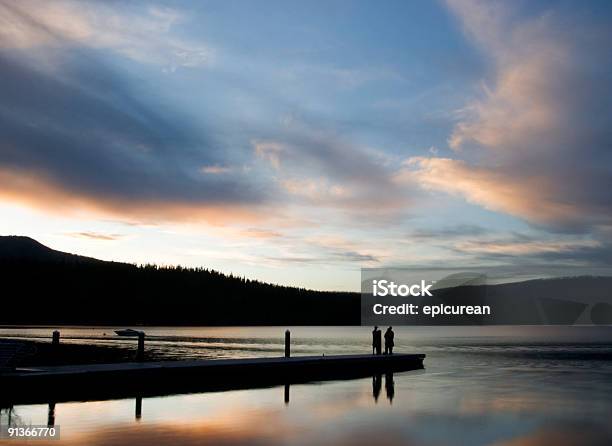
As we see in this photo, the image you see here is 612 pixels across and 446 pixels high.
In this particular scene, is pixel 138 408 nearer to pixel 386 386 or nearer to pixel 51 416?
pixel 51 416

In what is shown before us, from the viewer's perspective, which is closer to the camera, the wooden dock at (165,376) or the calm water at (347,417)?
the calm water at (347,417)

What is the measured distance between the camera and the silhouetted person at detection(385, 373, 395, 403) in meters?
34.6

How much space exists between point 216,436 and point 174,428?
1761 millimetres

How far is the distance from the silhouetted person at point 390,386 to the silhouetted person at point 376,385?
1.53ft

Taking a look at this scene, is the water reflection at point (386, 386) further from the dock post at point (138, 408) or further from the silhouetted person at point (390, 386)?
the dock post at point (138, 408)

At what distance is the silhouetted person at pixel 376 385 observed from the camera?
113 ft

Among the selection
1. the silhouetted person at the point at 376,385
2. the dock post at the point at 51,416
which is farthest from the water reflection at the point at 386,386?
the dock post at the point at 51,416

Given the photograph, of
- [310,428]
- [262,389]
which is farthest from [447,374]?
[310,428]

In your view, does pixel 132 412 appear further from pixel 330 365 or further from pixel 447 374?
pixel 447 374

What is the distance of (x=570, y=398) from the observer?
118 feet

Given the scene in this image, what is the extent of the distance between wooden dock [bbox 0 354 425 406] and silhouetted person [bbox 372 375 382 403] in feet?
3.99

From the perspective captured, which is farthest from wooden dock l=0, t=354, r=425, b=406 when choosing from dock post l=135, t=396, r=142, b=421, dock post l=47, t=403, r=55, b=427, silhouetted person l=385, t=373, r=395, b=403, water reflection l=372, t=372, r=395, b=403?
silhouetted person l=385, t=373, r=395, b=403

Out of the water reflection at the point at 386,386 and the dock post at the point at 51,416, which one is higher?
the dock post at the point at 51,416

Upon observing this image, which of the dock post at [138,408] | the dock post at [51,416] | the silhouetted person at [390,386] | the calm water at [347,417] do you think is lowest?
the silhouetted person at [390,386]
